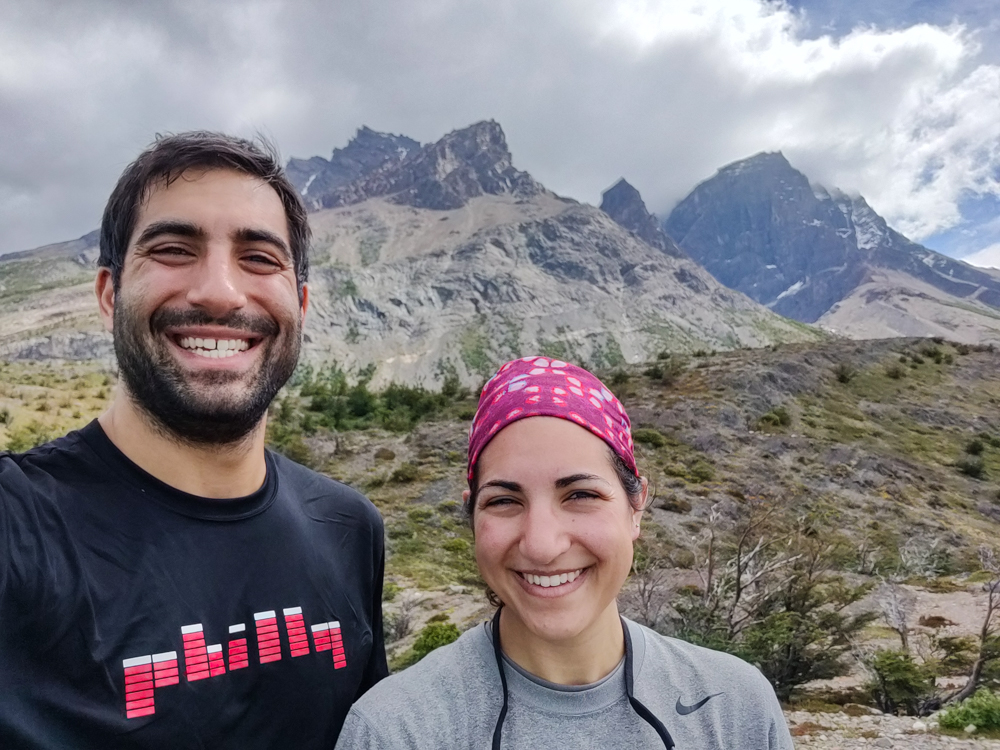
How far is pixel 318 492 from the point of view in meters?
2.53

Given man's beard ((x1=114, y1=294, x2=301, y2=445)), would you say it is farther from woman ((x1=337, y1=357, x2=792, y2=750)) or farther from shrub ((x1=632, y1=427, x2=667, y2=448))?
shrub ((x1=632, y1=427, x2=667, y2=448))

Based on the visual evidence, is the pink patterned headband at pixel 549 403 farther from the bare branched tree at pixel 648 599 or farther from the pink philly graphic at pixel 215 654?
the bare branched tree at pixel 648 599

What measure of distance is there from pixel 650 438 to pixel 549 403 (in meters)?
21.5

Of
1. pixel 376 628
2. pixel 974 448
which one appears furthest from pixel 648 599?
pixel 974 448

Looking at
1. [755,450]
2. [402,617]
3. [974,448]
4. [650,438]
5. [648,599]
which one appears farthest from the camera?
[974,448]

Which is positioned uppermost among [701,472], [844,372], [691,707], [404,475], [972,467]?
[691,707]

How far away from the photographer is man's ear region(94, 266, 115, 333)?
7.01 ft

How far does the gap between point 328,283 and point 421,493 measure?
483 feet

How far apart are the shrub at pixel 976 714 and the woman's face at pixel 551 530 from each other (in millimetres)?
6254

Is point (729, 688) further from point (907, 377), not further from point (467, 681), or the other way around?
point (907, 377)

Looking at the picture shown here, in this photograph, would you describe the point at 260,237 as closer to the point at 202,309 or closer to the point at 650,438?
the point at 202,309

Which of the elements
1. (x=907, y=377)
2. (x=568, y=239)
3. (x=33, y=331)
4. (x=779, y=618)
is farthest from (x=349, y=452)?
(x=568, y=239)

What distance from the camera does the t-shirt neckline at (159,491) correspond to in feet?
6.36

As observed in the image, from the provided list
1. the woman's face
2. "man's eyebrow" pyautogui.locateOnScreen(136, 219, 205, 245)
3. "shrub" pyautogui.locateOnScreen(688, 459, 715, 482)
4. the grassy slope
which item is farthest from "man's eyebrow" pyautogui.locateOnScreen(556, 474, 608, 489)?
"shrub" pyautogui.locateOnScreen(688, 459, 715, 482)
